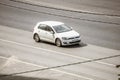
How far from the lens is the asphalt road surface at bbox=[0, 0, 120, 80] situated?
29641 mm

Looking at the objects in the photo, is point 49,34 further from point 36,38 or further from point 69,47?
point 69,47

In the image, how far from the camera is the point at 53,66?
2992 cm

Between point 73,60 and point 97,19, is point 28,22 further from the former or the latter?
point 73,60

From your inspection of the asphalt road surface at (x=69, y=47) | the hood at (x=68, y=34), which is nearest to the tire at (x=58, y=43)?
the hood at (x=68, y=34)

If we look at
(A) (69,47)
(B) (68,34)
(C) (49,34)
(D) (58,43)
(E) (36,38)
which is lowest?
(A) (69,47)

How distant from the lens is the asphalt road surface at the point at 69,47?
29.6 m

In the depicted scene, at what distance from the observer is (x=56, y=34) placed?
3469 cm

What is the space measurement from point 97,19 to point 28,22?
6736 mm

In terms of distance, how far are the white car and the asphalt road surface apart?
49 centimetres

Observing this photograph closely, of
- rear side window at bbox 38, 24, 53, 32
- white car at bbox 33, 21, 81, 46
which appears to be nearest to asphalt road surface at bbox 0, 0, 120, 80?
white car at bbox 33, 21, 81, 46

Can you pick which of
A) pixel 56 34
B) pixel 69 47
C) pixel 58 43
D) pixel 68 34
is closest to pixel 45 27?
pixel 56 34

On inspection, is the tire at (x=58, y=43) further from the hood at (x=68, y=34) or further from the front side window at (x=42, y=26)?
the front side window at (x=42, y=26)

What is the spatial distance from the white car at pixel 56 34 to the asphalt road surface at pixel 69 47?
1.60 feet

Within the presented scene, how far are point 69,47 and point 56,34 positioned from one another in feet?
5.00
